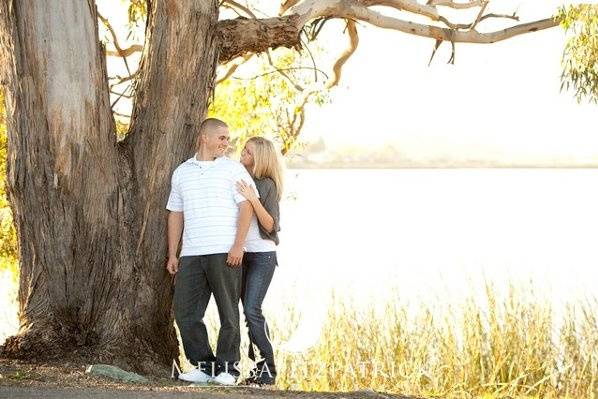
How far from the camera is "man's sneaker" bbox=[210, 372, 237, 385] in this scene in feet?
21.7

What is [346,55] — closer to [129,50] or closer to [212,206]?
[129,50]

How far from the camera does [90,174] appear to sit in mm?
7168

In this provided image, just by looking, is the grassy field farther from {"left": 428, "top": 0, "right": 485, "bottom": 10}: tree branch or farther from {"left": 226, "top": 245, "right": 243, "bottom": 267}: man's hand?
{"left": 428, "top": 0, "right": 485, "bottom": 10}: tree branch

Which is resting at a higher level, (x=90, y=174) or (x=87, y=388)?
(x=90, y=174)

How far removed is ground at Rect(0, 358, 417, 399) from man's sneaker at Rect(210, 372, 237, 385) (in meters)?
0.18

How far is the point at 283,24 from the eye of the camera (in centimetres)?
775

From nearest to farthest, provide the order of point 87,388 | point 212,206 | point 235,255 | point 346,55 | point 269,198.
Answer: point 87,388, point 235,255, point 212,206, point 269,198, point 346,55

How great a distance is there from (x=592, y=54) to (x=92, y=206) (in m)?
4.65

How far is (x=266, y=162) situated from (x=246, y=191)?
29 cm

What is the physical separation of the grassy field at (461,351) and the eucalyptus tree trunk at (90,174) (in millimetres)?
2026

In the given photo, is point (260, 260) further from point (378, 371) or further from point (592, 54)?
point (592, 54)

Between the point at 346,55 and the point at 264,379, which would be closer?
the point at 264,379

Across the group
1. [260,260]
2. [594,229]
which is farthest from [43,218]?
[594,229]

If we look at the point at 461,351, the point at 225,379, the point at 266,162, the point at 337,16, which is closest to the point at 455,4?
the point at 337,16
